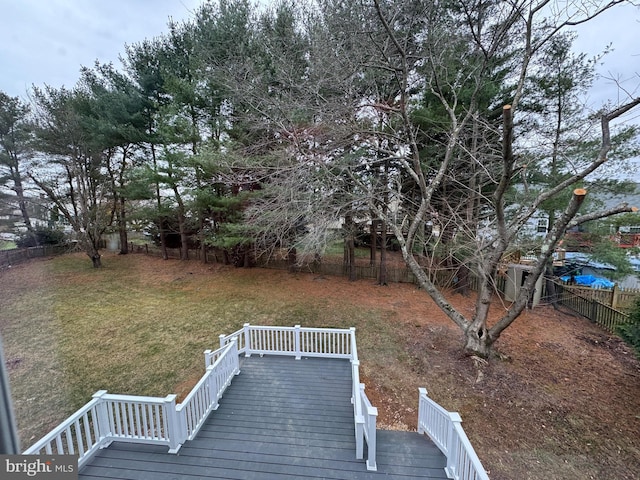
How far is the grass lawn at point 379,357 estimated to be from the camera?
3.01 metres

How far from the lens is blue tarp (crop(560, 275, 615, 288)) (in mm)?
7594

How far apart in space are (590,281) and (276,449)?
1020 centimetres

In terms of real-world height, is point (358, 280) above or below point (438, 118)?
below

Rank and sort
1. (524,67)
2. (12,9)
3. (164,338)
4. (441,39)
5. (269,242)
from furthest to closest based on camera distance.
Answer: (269,242) < (164,338) < (441,39) < (524,67) < (12,9)

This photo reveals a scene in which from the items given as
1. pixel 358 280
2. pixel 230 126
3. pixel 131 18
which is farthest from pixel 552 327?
pixel 230 126

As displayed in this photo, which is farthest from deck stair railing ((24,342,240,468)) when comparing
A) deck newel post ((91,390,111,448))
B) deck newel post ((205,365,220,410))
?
deck newel post ((205,365,220,410))

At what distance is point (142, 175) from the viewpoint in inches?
331

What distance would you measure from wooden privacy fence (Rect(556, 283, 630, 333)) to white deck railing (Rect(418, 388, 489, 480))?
511cm

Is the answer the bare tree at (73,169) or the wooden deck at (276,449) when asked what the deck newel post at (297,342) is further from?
the bare tree at (73,169)

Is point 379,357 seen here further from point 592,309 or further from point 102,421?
point 592,309

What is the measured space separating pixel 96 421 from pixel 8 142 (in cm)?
435

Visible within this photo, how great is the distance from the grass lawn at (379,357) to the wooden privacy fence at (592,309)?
262 millimetres

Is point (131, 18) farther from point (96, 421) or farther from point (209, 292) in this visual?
point (209, 292)

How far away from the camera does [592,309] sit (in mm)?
6570
